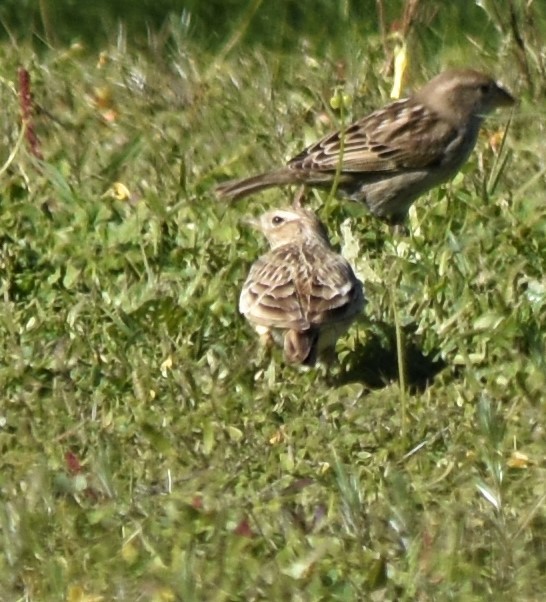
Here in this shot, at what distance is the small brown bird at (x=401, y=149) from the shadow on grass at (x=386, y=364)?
1.20 m

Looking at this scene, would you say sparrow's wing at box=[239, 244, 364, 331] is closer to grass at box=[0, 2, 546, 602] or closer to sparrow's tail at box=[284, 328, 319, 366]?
sparrow's tail at box=[284, 328, 319, 366]

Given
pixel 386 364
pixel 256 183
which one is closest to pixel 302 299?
pixel 386 364

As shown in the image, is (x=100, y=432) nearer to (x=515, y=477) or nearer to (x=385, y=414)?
(x=385, y=414)

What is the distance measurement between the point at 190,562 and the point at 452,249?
2.99 metres

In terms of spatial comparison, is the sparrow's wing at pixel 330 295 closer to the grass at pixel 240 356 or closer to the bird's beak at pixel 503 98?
the grass at pixel 240 356

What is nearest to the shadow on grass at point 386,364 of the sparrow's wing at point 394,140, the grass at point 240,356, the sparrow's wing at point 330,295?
the grass at point 240,356

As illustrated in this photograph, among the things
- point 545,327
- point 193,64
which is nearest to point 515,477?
point 545,327

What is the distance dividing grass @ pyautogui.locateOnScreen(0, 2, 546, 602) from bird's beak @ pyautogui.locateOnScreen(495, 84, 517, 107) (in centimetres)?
18

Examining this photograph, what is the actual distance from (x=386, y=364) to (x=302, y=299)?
447 millimetres

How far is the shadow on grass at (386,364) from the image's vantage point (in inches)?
291

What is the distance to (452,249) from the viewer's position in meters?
8.06

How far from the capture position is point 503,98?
31.4 ft

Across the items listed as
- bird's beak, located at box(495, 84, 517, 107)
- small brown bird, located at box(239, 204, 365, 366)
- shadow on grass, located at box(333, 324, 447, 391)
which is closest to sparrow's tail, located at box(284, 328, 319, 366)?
small brown bird, located at box(239, 204, 365, 366)

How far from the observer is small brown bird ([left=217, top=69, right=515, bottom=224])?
8.81 m
